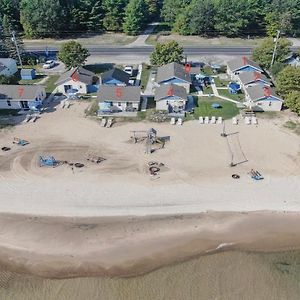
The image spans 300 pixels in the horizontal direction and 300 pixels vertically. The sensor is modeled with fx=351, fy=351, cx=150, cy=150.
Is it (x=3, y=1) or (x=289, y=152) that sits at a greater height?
(x=3, y=1)

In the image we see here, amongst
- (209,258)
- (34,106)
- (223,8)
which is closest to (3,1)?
(34,106)

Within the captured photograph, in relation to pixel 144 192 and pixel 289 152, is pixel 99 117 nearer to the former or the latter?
pixel 144 192

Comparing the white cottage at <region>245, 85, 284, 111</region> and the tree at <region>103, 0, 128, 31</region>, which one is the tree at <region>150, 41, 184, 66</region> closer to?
the white cottage at <region>245, 85, 284, 111</region>

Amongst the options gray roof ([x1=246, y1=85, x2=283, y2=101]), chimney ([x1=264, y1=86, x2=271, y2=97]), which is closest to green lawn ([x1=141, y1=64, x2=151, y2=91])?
gray roof ([x1=246, y1=85, x2=283, y2=101])

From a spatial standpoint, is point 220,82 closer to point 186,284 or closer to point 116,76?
point 116,76

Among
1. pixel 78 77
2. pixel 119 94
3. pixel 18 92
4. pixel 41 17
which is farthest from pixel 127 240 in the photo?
pixel 41 17
